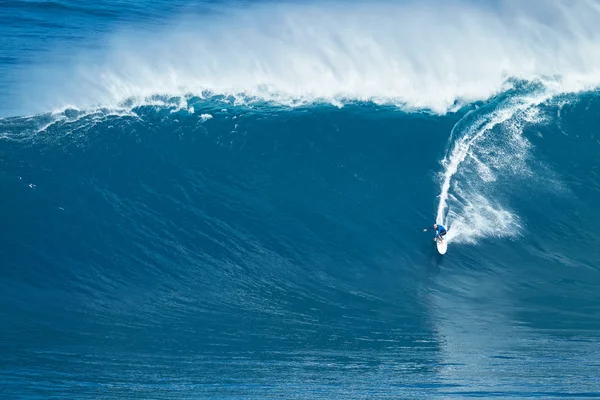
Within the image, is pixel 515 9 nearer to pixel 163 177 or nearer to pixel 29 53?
pixel 163 177

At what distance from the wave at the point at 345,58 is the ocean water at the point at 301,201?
3.6 inches

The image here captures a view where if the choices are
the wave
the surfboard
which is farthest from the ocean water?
the surfboard

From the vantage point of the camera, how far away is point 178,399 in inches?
626

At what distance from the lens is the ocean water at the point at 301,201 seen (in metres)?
17.2

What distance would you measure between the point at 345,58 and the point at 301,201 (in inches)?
244

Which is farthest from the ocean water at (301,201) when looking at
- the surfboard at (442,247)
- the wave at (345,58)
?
the surfboard at (442,247)

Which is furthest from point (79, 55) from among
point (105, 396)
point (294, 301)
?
point (105, 396)

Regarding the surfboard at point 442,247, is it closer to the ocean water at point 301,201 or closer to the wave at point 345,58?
the ocean water at point 301,201

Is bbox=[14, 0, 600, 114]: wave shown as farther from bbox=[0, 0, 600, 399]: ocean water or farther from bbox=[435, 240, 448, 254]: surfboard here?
bbox=[435, 240, 448, 254]: surfboard

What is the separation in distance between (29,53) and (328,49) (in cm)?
990

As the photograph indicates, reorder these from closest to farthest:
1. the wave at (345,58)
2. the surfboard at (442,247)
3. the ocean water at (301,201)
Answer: the ocean water at (301,201)
the surfboard at (442,247)
the wave at (345,58)

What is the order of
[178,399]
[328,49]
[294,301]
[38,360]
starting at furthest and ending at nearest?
[328,49] < [294,301] < [38,360] < [178,399]

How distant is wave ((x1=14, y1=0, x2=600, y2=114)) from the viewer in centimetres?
2470

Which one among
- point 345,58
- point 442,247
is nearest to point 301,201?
point 442,247
